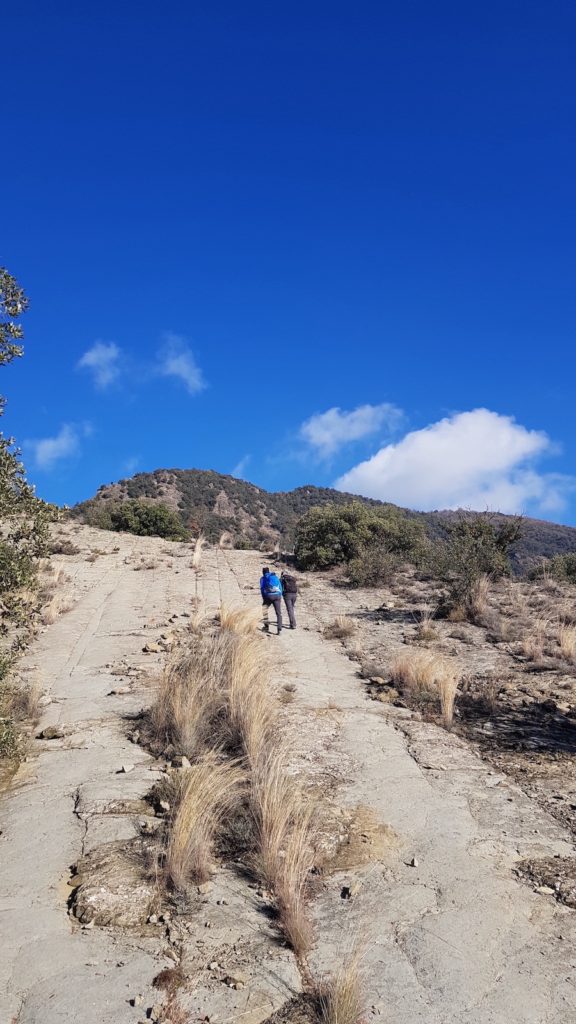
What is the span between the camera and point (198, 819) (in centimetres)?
501

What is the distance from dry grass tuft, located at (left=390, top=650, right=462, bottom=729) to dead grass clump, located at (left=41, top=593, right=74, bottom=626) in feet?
27.5

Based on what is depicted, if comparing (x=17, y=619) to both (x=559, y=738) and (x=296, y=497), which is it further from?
(x=296, y=497)

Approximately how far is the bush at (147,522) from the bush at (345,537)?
10226mm

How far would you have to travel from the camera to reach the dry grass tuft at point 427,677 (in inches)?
363

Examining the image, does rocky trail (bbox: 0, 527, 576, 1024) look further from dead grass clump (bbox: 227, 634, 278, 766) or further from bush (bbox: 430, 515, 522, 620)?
bush (bbox: 430, 515, 522, 620)

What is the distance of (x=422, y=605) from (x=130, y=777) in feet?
47.2

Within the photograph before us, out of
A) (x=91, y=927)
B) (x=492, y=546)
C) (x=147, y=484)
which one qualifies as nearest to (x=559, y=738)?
(x=91, y=927)

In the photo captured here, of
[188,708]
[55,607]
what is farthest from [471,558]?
[188,708]

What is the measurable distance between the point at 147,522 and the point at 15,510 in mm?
33690

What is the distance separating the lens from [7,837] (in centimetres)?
543

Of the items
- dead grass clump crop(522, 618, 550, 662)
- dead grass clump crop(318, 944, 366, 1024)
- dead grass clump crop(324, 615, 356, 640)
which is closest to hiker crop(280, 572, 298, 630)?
dead grass clump crop(324, 615, 356, 640)

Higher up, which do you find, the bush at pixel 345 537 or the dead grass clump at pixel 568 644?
the bush at pixel 345 537

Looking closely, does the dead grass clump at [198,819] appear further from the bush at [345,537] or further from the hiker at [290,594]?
the bush at [345,537]

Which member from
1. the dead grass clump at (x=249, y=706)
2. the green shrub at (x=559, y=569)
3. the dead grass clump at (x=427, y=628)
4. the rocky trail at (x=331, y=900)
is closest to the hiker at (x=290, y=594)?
the dead grass clump at (x=427, y=628)
